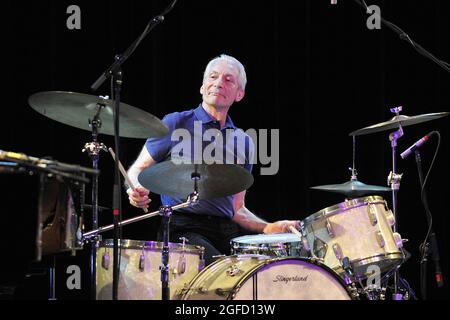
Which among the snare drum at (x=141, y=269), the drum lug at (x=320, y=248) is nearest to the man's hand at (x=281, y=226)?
the drum lug at (x=320, y=248)

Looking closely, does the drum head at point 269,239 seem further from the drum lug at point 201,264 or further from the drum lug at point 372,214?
the drum lug at point 372,214

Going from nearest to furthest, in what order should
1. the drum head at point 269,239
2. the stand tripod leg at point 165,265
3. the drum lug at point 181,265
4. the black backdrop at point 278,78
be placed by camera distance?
the stand tripod leg at point 165,265
the drum lug at point 181,265
the drum head at point 269,239
the black backdrop at point 278,78

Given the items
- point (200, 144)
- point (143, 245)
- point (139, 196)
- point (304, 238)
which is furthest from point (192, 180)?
point (200, 144)

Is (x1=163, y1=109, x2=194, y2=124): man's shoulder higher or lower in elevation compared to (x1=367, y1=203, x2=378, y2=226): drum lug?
higher

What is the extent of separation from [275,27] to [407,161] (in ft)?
4.93

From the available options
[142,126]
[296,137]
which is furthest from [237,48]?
[142,126]

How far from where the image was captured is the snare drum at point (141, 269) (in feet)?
10.1

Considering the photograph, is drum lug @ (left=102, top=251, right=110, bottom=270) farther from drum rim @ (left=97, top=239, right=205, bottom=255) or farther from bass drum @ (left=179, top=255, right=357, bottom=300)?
bass drum @ (left=179, top=255, right=357, bottom=300)

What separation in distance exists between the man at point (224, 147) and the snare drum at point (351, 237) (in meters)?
0.16

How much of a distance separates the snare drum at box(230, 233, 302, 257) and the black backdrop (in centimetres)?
119

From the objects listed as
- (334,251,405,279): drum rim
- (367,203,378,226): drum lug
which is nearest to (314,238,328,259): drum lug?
(334,251,405,279): drum rim

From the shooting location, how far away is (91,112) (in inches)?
116

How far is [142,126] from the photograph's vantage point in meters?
2.96

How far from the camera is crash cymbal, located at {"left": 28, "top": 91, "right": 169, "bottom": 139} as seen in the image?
9.23ft
